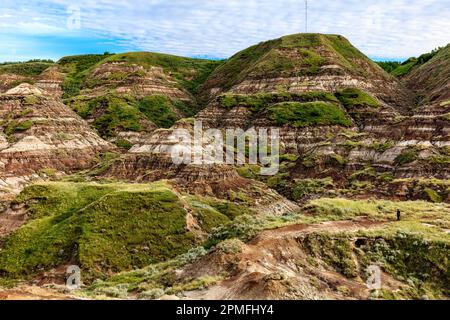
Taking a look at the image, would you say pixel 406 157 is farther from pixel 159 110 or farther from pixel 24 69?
pixel 24 69

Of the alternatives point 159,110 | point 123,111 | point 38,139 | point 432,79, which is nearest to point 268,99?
point 159,110

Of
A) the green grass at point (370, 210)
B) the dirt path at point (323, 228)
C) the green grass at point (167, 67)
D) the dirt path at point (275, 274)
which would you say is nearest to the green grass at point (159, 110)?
the green grass at point (167, 67)

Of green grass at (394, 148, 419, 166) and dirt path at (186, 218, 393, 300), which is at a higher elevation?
green grass at (394, 148, 419, 166)

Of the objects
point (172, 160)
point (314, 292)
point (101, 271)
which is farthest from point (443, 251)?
point (172, 160)

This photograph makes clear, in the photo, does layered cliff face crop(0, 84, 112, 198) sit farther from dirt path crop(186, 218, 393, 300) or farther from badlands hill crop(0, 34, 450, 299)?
dirt path crop(186, 218, 393, 300)

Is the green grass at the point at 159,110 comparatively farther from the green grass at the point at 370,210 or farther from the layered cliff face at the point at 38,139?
the green grass at the point at 370,210

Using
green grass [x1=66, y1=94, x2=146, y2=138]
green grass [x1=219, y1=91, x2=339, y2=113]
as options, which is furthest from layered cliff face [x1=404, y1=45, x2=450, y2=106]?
green grass [x1=66, y1=94, x2=146, y2=138]
